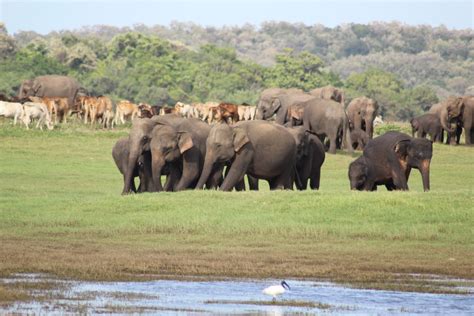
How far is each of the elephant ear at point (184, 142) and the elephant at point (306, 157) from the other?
2.57m

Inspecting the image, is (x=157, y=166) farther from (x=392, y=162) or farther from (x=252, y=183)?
(x=392, y=162)

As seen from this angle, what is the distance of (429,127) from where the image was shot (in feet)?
168

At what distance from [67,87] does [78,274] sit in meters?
43.6

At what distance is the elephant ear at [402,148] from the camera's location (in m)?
27.0

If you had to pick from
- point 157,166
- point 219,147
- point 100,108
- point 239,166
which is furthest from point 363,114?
point 157,166

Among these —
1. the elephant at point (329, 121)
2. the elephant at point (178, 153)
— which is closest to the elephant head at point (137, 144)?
the elephant at point (178, 153)

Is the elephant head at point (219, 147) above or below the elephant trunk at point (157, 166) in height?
above

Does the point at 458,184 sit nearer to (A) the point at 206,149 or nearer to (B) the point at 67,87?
(A) the point at 206,149

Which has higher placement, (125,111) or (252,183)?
(252,183)

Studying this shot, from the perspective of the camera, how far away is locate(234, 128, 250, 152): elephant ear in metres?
27.6

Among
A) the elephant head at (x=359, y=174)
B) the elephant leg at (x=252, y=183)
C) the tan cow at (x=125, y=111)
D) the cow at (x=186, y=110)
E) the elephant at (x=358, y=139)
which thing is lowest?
the cow at (x=186, y=110)

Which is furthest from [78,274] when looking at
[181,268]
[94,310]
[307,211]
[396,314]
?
[307,211]

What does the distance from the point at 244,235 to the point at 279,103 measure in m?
28.1

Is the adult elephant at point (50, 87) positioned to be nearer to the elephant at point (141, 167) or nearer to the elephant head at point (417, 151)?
the elephant at point (141, 167)
